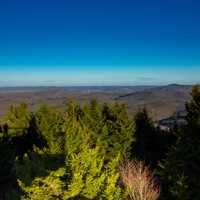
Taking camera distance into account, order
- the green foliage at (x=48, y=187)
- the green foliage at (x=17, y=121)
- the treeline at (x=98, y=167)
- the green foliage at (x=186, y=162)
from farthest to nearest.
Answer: the green foliage at (x=17, y=121), the green foliage at (x=186, y=162), the treeline at (x=98, y=167), the green foliage at (x=48, y=187)

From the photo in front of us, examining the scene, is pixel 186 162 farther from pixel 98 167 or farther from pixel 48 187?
pixel 48 187

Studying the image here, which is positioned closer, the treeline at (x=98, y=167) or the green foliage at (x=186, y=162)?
the treeline at (x=98, y=167)

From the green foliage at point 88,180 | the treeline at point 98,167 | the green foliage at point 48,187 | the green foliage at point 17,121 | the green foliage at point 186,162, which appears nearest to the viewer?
the green foliage at point 48,187

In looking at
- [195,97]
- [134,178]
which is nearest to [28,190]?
[134,178]

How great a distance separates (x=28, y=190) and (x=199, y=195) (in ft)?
37.0

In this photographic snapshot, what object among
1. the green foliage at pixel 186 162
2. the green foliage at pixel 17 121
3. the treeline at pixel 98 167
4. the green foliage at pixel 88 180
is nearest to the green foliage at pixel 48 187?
the treeline at pixel 98 167

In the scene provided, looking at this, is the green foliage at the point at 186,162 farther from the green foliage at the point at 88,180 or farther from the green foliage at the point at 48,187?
the green foliage at the point at 48,187

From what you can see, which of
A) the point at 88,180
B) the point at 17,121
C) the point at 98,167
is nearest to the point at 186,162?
the point at 98,167

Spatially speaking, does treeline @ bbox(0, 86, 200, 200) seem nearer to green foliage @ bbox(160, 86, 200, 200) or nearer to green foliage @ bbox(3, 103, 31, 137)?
green foliage @ bbox(160, 86, 200, 200)

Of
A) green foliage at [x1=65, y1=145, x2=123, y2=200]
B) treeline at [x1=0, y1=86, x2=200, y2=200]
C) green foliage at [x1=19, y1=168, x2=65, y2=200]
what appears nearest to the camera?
green foliage at [x1=19, y1=168, x2=65, y2=200]

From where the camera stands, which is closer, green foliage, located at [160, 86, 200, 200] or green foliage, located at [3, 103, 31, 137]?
green foliage, located at [160, 86, 200, 200]

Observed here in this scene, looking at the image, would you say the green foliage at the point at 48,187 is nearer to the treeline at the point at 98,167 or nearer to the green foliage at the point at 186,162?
the treeline at the point at 98,167

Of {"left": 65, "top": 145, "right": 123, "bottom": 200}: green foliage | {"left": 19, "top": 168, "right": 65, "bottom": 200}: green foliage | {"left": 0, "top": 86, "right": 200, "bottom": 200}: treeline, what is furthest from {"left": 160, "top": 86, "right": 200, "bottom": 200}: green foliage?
{"left": 19, "top": 168, "right": 65, "bottom": 200}: green foliage

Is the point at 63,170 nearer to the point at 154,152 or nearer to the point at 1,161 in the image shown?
the point at 1,161
